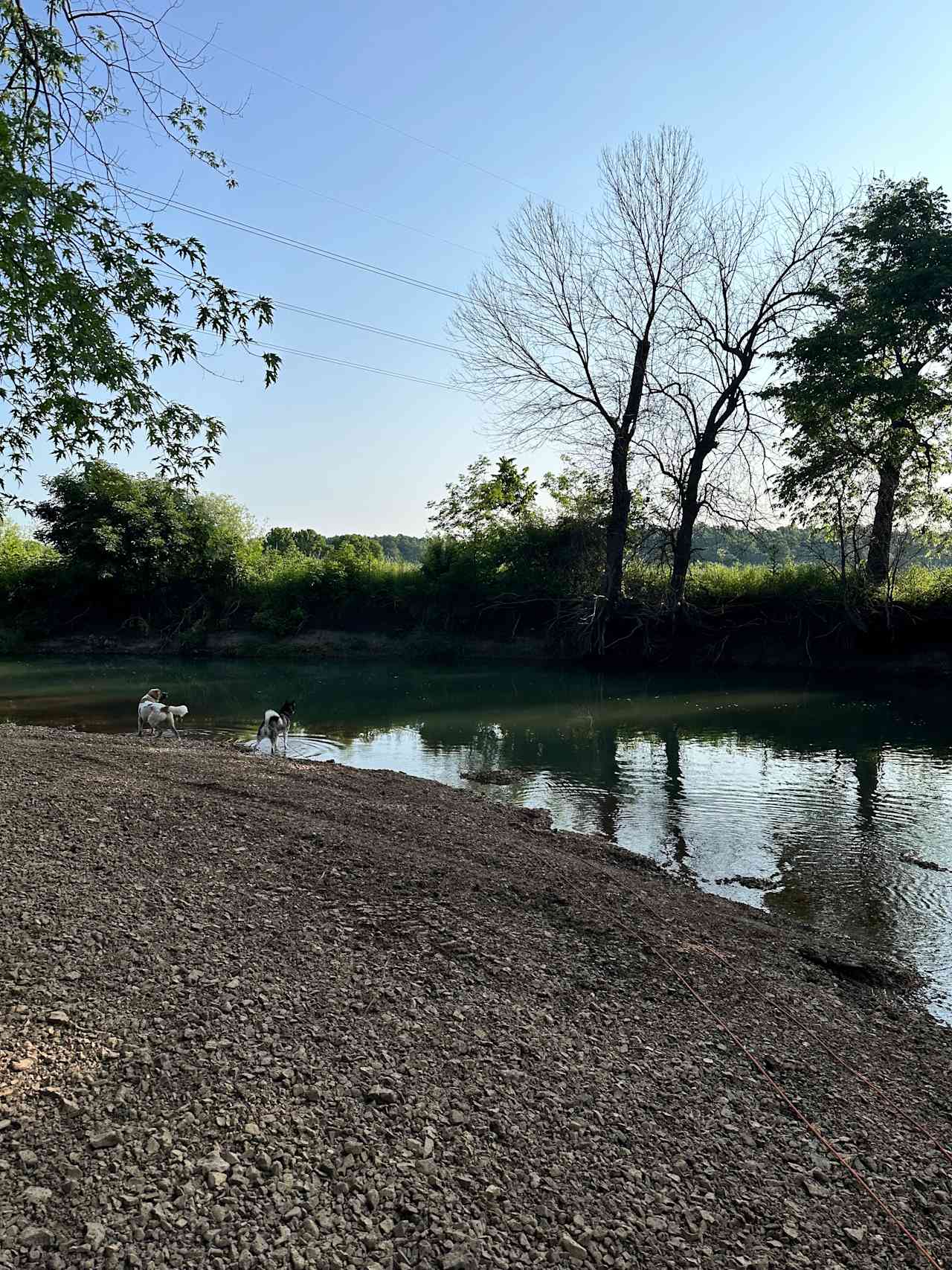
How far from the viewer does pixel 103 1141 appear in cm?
287

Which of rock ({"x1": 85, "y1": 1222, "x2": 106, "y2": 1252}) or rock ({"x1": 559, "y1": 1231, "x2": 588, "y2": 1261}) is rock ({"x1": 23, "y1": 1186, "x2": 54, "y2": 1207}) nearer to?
rock ({"x1": 85, "y1": 1222, "x2": 106, "y2": 1252})

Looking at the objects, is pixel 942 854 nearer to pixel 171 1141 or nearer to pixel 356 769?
pixel 356 769

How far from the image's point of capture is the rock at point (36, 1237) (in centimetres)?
243

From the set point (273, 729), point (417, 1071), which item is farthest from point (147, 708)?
point (417, 1071)

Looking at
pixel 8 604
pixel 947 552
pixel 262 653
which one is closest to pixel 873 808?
pixel 947 552

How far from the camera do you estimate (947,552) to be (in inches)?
1005

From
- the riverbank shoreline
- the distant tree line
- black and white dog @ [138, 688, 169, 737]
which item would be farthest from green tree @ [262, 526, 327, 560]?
black and white dog @ [138, 688, 169, 737]

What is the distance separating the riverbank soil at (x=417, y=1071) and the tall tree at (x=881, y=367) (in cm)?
2084

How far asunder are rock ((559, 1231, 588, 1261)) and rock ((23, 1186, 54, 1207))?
1655 mm

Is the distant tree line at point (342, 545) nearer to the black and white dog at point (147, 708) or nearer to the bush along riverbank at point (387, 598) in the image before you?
the bush along riverbank at point (387, 598)

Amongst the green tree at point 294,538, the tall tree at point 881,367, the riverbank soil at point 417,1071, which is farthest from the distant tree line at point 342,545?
the riverbank soil at point 417,1071

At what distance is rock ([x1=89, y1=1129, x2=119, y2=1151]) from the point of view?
9.34 ft

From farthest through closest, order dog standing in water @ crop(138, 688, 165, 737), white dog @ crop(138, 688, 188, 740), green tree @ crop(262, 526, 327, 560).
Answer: green tree @ crop(262, 526, 327, 560), dog standing in water @ crop(138, 688, 165, 737), white dog @ crop(138, 688, 188, 740)

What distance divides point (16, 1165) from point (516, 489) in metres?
35.4
